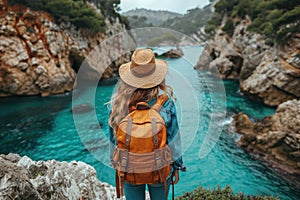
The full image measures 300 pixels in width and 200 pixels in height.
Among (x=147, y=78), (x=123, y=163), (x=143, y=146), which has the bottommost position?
(x=123, y=163)

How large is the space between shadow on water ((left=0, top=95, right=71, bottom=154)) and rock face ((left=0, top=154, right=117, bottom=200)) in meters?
7.78

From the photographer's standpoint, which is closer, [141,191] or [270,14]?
[141,191]

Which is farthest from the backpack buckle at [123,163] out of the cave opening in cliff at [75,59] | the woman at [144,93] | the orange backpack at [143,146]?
the cave opening in cliff at [75,59]

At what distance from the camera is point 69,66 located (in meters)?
21.8

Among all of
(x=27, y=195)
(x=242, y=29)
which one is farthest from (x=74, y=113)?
(x=242, y=29)

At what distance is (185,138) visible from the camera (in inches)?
150

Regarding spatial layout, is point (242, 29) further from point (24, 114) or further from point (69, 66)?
point (24, 114)

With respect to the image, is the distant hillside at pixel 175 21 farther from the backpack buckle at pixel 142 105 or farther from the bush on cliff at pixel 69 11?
the backpack buckle at pixel 142 105

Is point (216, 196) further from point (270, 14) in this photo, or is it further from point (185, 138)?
point (270, 14)

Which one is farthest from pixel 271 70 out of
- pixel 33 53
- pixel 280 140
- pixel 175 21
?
pixel 175 21

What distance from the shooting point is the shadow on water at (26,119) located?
1084 centimetres

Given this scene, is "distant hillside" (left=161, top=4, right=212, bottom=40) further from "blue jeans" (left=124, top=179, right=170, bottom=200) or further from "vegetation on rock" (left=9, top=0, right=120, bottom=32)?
"blue jeans" (left=124, top=179, right=170, bottom=200)

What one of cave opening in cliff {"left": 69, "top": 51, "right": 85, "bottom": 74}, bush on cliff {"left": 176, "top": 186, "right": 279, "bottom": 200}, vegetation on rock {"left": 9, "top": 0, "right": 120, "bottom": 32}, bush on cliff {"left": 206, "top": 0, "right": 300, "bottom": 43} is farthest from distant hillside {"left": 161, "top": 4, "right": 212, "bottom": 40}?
bush on cliff {"left": 176, "top": 186, "right": 279, "bottom": 200}

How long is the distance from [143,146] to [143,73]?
0.70 metres
